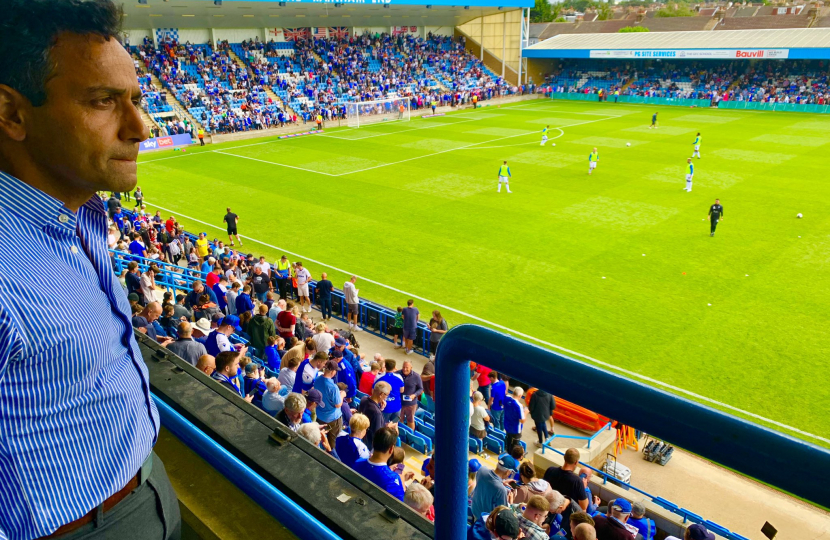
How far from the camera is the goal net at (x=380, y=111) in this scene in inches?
1837

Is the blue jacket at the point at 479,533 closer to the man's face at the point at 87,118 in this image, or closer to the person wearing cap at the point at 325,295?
the man's face at the point at 87,118

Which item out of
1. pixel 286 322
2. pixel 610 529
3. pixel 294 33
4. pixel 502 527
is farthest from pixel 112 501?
pixel 294 33

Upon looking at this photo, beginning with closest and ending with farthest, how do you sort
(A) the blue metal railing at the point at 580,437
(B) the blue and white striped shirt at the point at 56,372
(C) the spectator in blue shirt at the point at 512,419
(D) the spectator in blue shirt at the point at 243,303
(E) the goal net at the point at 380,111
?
(B) the blue and white striped shirt at the point at 56,372 → (A) the blue metal railing at the point at 580,437 → (C) the spectator in blue shirt at the point at 512,419 → (D) the spectator in blue shirt at the point at 243,303 → (E) the goal net at the point at 380,111

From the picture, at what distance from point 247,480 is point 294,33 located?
58078 millimetres

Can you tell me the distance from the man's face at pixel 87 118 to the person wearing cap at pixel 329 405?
595 cm

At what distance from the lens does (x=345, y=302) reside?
47.2 feet

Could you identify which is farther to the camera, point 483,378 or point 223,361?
point 483,378

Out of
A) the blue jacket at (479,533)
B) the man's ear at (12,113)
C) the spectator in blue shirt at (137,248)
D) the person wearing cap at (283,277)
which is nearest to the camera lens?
the man's ear at (12,113)

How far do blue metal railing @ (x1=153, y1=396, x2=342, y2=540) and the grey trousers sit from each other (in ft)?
1.33

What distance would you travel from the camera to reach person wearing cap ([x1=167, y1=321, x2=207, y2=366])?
7.43 metres

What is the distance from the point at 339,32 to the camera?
5831 cm

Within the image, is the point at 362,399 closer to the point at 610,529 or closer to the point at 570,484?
the point at 570,484

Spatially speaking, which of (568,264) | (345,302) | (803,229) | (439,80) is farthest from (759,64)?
(345,302)

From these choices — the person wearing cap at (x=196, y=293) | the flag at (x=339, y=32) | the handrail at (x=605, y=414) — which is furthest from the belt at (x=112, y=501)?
the flag at (x=339, y=32)
